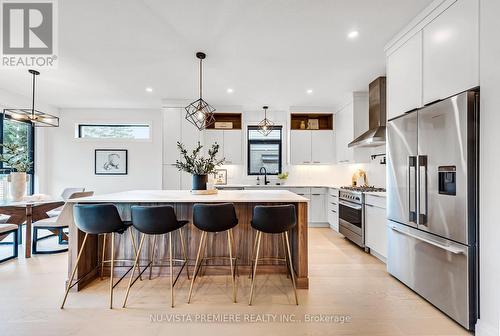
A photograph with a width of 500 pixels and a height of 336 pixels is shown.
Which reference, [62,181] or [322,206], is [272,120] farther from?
[62,181]

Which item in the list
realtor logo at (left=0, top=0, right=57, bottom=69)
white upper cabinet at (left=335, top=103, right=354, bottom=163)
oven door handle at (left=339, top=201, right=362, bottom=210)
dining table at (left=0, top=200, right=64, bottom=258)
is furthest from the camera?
white upper cabinet at (left=335, top=103, right=354, bottom=163)

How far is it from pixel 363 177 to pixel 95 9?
4974 millimetres

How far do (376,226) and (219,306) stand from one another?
8.00 feet

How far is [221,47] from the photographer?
2920 millimetres

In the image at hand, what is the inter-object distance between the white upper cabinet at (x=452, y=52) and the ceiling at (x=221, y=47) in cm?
34

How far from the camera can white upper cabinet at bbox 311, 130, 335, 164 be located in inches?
217

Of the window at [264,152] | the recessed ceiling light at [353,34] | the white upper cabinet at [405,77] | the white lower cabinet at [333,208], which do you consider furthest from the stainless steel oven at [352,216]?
the recessed ceiling light at [353,34]

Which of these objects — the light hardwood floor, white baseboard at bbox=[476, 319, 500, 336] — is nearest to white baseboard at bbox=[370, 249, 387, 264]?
the light hardwood floor

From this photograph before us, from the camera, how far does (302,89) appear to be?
4.38 meters

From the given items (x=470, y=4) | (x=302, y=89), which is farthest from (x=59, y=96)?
(x=470, y=4)

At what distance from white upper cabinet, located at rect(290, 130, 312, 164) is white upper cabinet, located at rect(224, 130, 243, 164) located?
124 centimetres

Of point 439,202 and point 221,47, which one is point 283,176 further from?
point 439,202

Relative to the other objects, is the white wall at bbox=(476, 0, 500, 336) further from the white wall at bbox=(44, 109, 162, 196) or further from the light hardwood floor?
the white wall at bbox=(44, 109, 162, 196)

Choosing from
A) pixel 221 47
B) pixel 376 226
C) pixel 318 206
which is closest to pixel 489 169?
pixel 376 226
